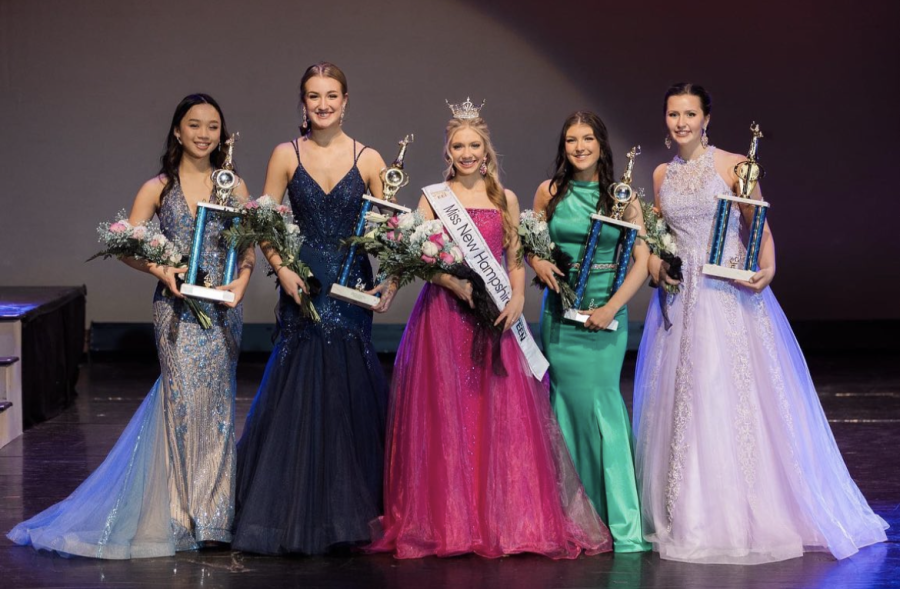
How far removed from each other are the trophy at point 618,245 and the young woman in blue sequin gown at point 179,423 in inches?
41.5

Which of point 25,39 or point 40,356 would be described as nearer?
point 40,356

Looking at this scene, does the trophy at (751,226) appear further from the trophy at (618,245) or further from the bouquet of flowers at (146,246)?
the bouquet of flowers at (146,246)

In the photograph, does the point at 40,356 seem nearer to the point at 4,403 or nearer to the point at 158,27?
the point at 4,403

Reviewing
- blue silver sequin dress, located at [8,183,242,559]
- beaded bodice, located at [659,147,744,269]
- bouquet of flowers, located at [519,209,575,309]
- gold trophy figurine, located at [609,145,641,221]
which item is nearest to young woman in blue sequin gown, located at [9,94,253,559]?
blue silver sequin dress, located at [8,183,242,559]

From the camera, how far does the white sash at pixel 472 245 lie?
3455 millimetres

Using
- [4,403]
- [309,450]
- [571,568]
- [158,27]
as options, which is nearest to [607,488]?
[571,568]

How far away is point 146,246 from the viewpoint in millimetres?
3418

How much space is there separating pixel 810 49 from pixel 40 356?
5.16 meters

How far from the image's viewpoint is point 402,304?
756cm

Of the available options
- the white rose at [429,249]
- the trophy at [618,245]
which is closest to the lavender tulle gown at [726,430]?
the trophy at [618,245]

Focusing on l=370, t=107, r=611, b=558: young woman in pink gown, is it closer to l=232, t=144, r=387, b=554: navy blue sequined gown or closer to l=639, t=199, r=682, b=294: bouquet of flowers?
l=232, t=144, r=387, b=554: navy blue sequined gown

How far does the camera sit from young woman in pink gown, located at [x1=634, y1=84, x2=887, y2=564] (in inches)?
135

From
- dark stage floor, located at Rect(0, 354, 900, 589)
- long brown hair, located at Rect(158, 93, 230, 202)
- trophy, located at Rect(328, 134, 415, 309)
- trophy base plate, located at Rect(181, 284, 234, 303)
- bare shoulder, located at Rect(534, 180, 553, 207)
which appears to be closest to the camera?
dark stage floor, located at Rect(0, 354, 900, 589)

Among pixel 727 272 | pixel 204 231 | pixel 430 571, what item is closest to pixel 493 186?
pixel 727 272
